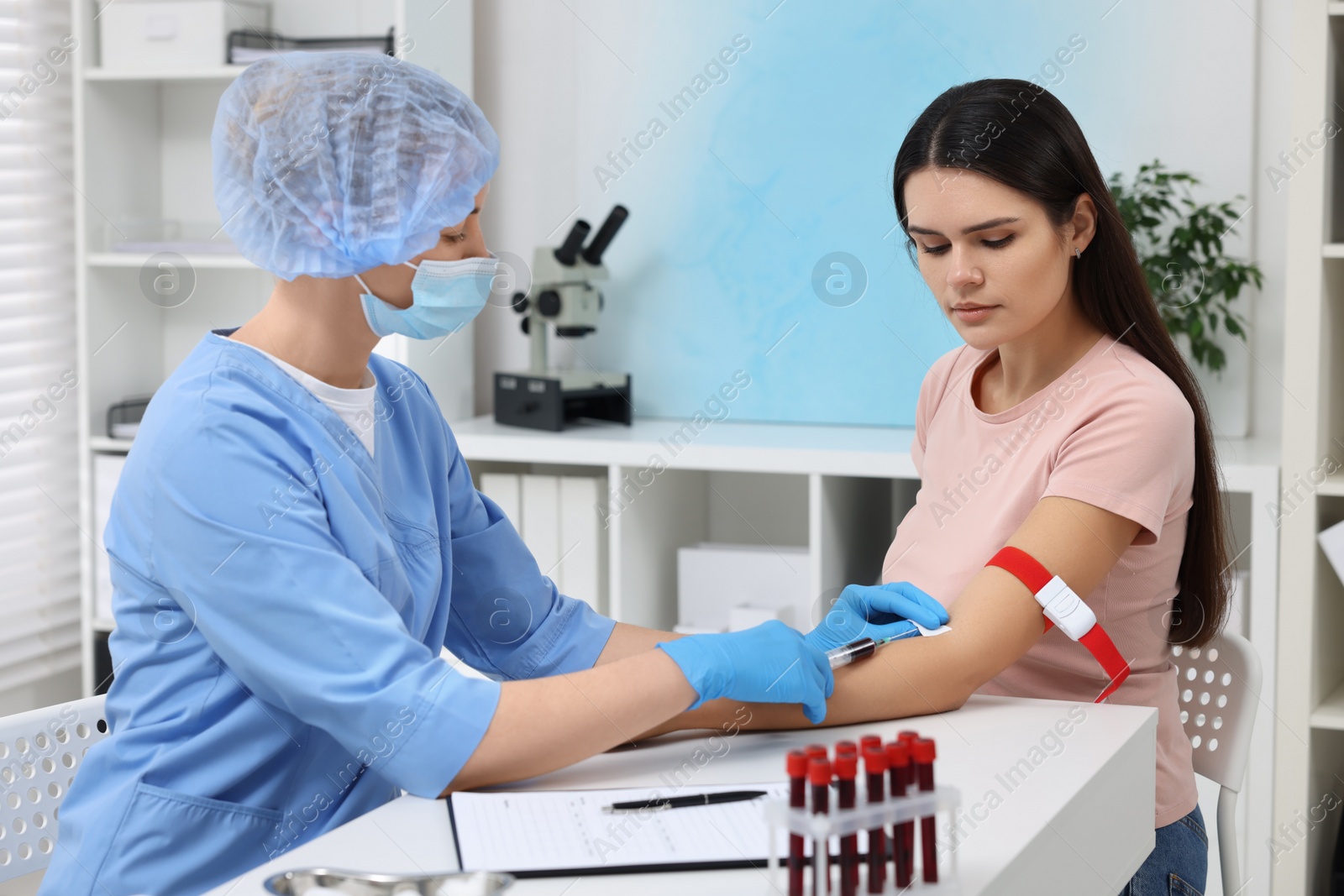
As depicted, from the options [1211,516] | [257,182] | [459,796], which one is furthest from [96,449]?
[1211,516]

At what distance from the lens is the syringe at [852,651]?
48.3 inches

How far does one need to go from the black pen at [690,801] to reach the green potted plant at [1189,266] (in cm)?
164

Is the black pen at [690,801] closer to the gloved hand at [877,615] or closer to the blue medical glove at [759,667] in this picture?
the blue medical glove at [759,667]

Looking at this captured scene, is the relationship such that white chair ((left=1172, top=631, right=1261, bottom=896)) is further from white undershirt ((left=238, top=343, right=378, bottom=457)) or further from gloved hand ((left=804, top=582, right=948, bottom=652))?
white undershirt ((left=238, top=343, right=378, bottom=457))

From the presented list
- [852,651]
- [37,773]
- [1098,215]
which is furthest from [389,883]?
[1098,215]

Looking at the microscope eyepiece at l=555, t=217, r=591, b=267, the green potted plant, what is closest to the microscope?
the microscope eyepiece at l=555, t=217, r=591, b=267

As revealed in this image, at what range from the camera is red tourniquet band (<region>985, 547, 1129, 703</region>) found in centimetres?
124

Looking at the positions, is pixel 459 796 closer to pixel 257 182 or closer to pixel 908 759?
pixel 908 759

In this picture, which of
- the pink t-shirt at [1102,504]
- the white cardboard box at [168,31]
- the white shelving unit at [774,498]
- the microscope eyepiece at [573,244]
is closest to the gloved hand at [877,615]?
the pink t-shirt at [1102,504]

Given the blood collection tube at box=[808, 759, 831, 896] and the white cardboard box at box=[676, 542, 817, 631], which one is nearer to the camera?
the blood collection tube at box=[808, 759, 831, 896]

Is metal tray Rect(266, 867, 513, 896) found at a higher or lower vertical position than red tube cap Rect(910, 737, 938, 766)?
lower

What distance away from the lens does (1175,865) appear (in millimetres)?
1327

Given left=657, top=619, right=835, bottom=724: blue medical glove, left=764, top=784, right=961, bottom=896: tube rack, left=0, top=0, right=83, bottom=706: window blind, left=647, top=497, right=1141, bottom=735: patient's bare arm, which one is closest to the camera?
left=764, top=784, right=961, bottom=896: tube rack

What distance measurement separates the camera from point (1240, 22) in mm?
2400
